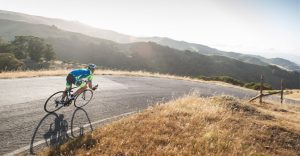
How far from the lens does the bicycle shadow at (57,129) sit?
21.2 ft

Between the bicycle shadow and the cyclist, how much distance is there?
1.23 meters

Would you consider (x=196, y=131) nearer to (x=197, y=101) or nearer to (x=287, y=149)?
(x=287, y=149)

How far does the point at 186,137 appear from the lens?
7.17 m

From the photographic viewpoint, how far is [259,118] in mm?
11109

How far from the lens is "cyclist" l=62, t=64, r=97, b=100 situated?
996cm

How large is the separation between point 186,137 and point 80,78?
496 centimetres

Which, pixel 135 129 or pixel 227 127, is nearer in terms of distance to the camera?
pixel 135 129

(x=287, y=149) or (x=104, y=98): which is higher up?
(x=104, y=98)

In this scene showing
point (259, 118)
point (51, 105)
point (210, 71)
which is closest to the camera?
point (51, 105)

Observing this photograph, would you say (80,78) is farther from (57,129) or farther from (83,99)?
(57,129)

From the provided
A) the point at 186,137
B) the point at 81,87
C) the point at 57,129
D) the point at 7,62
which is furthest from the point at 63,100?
the point at 7,62

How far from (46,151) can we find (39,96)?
628 centimetres

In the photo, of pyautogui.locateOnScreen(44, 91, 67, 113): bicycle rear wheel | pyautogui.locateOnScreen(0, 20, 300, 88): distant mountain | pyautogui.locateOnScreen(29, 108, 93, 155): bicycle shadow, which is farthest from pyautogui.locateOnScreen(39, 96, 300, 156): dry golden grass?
pyautogui.locateOnScreen(0, 20, 300, 88): distant mountain

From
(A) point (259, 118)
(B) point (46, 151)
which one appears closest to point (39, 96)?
(B) point (46, 151)
